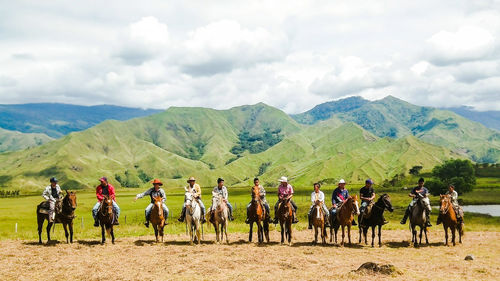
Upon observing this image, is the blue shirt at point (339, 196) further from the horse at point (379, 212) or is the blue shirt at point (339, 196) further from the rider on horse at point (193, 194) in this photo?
the rider on horse at point (193, 194)

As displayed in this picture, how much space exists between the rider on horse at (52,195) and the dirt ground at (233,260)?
209 cm

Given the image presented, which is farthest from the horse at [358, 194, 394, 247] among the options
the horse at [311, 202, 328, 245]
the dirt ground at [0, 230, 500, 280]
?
the horse at [311, 202, 328, 245]

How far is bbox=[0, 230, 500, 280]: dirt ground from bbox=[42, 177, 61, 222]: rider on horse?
6.86 ft

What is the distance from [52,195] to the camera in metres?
24.3

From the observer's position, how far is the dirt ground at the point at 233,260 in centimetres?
1588

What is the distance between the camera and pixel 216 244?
Answer: 78.1 feet

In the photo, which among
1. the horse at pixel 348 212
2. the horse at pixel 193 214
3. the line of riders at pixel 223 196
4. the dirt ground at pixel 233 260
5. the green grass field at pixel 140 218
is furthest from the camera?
the green grass field at pixel 140 218

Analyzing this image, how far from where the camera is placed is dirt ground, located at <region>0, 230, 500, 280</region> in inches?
625

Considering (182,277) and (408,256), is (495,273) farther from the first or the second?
(182,277)

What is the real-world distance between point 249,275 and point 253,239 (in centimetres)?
1061

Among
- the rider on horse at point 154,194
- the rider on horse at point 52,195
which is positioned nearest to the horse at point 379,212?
the rider on horse at point 154,194

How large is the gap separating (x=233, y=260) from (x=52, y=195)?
44.8 ft

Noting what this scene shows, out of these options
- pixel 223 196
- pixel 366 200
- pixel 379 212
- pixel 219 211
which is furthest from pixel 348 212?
pixel 219 211

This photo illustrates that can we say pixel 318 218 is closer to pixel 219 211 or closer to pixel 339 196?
pixel 339 196
